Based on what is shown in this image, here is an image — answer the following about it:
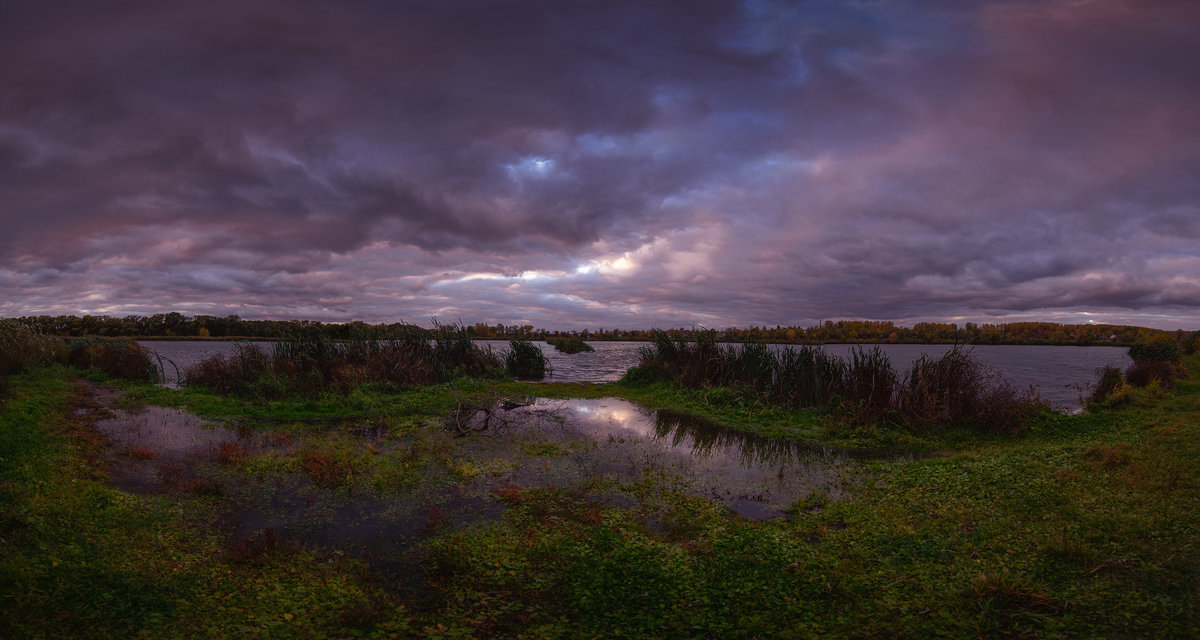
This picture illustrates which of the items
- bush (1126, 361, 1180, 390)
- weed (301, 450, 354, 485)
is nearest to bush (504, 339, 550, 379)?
weed (301, 450, 354, 485)

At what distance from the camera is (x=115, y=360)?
2930cm

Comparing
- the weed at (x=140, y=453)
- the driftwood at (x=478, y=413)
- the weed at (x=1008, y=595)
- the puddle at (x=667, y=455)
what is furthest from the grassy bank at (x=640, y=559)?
the driftwood at (x=478, y=413)

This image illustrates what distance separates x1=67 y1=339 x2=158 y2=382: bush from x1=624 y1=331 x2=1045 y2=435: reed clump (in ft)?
105

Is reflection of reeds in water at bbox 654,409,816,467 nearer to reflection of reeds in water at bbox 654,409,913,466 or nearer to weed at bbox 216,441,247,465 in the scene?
reflection of reeds in water at bbox 654,409,913,466

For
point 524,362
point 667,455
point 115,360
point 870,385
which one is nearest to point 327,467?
point 667,455

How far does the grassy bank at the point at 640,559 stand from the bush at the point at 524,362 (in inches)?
911

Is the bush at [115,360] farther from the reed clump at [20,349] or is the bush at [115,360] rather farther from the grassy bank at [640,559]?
the grassy bank at [640,559]

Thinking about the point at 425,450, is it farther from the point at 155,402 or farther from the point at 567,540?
the point at 155,402

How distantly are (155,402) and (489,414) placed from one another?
14562mm

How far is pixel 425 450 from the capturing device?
13.0 metres

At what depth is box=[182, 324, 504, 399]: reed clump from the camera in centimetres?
2219

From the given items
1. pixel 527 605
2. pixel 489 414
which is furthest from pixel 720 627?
pixel 489 414

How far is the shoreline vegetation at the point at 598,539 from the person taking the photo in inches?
195

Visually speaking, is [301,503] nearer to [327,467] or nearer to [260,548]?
[327,467]
